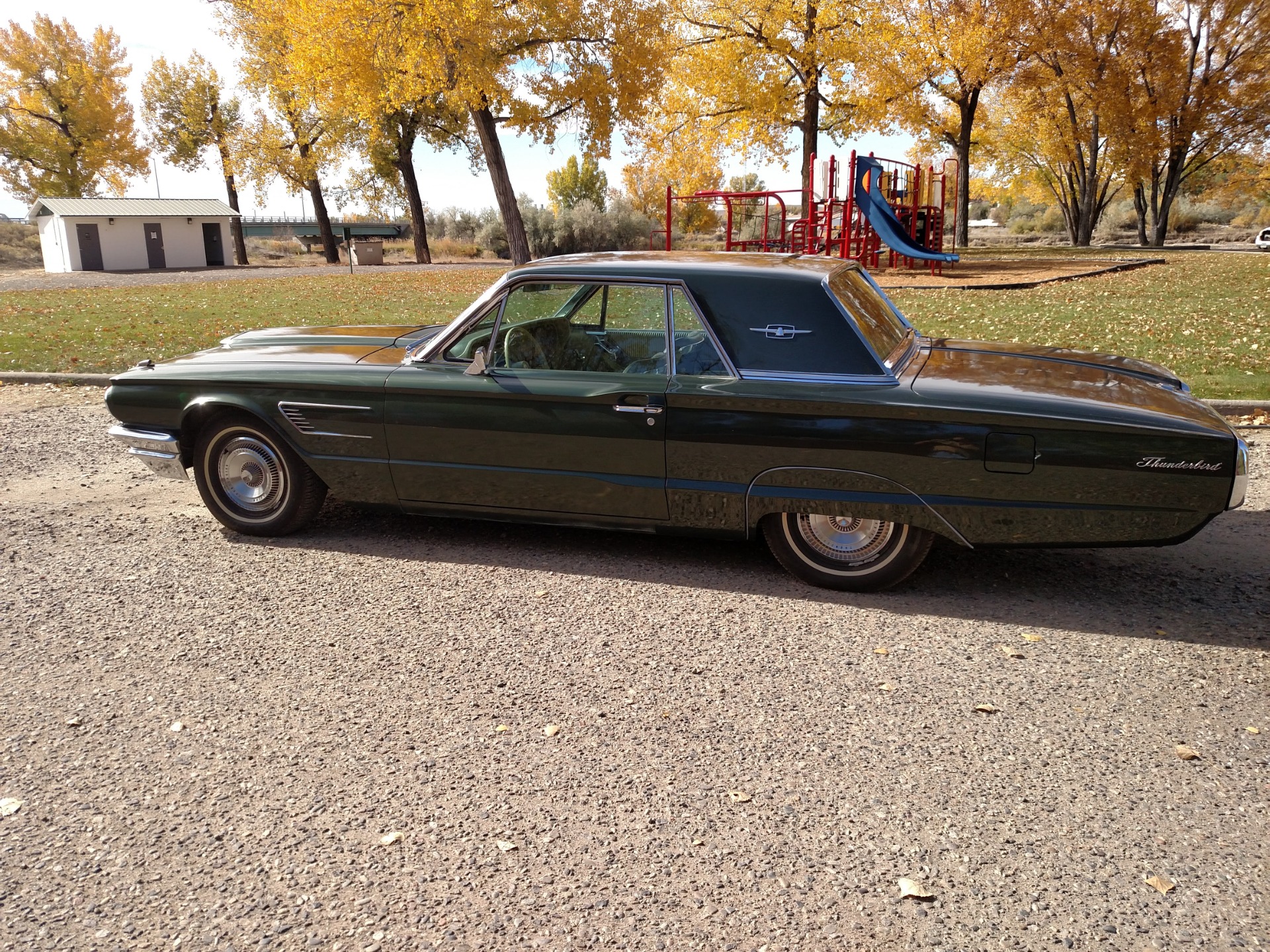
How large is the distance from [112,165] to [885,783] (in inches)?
2074

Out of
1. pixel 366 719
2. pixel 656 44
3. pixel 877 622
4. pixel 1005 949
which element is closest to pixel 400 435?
pixel 366 719

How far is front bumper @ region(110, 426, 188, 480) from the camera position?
5191 millimetres

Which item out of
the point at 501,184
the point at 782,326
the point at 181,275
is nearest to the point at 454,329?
the point at 782,326

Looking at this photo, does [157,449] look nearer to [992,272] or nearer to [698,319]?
[698,319]

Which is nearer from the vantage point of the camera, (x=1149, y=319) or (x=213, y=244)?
(x=1149, y=319)

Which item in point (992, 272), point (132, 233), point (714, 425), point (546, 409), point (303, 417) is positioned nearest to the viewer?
point (714, 425)

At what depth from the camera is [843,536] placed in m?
4.45

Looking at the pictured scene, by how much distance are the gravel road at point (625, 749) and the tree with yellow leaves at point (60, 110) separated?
48100mm

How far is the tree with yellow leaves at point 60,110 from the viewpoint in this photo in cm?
4381

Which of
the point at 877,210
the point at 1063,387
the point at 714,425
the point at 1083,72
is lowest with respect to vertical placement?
the point at 714,425

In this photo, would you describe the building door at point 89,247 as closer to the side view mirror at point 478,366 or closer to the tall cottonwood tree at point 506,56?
the tall cottonwood tree at point 506,56

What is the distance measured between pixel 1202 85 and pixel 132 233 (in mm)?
41164

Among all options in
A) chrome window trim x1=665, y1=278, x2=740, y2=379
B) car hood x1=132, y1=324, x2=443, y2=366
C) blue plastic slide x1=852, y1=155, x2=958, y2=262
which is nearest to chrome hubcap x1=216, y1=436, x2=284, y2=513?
car hood x1=132, y1=324, x2=443, y2=366

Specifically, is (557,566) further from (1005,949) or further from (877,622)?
(1005,949)
